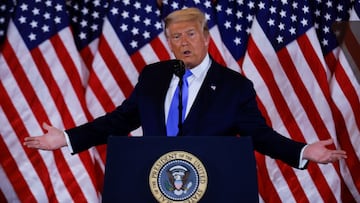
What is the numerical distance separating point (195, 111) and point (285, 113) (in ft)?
6.03

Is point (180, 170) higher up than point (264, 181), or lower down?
higher up

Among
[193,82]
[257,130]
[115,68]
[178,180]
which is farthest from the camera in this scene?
[115,68]

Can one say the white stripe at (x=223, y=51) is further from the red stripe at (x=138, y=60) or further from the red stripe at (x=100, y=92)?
the red stripe at (x=100, y=92)

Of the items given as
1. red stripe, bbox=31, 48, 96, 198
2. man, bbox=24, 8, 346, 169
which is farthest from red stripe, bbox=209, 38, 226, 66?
man, bbox=24, 8, 346, 169

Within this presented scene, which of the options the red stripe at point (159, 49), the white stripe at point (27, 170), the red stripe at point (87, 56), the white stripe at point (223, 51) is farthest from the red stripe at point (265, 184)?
the white stripe at point (27, 170)

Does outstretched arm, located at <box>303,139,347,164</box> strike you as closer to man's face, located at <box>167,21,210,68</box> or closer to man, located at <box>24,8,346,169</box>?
man, located at <box>24,8,346,169</box>

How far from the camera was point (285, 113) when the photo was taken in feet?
11.7

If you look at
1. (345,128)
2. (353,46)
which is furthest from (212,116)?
(353,46)

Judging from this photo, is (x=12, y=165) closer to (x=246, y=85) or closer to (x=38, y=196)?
(x=38, y=196)

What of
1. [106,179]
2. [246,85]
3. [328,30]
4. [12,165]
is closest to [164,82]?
[246,85]

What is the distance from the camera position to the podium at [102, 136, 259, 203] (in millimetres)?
1407

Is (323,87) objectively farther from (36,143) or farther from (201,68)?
(36,143)

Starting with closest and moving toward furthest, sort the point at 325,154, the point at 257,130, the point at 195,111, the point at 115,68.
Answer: the point at 325,154
the point at 195,111
the point at 257,130
the point at 115,68

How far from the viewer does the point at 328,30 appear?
3770mm
